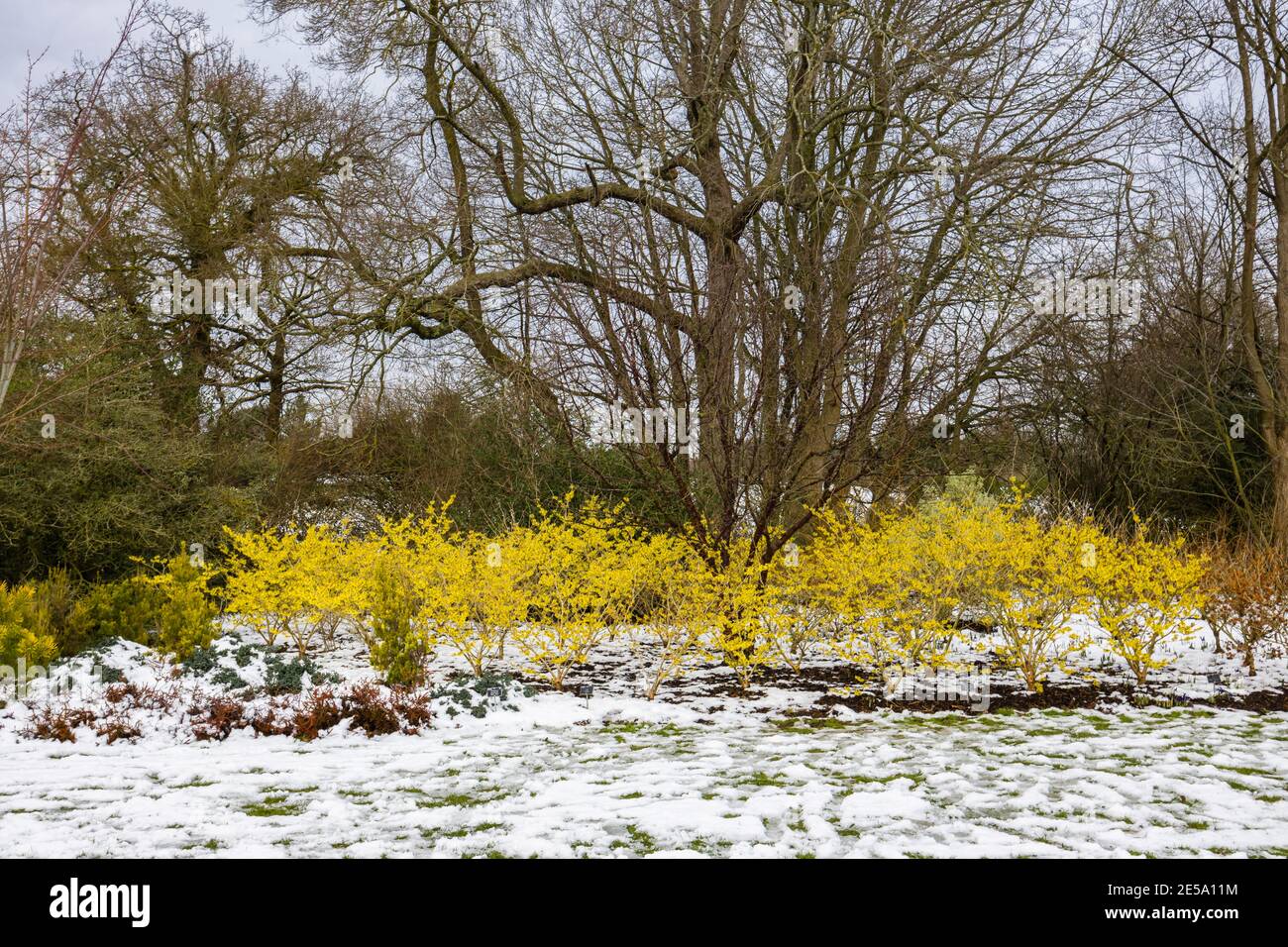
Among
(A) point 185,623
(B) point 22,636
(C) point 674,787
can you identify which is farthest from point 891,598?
(B) point 22,636

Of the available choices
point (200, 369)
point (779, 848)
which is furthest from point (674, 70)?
point (779, 848)

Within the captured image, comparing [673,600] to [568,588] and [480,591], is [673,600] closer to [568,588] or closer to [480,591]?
[568,588]

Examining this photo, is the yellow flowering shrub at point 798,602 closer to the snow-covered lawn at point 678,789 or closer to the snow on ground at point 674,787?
the snow on ground at point 674,787

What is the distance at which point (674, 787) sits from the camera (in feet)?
13.7

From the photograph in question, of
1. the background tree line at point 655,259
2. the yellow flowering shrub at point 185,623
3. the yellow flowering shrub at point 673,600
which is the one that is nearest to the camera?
the yellow flowering shrub at point 673,600

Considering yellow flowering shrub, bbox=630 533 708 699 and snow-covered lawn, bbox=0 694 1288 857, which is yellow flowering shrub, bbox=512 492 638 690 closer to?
yellow flowering shrub, bbox=630 533 708 699

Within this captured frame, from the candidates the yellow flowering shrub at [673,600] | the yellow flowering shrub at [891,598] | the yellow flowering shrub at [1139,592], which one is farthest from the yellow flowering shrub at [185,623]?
the yellow flowering shrub at [1139,592]

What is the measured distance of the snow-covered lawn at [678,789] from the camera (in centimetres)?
346

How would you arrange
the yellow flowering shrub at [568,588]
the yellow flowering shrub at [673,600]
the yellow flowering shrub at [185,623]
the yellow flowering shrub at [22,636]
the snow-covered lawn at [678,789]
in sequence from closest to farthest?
1. the snow-covered lawn at [678,789]
2. the yellow flowering shrub at [22,636]
3. the yellow flowering shrub at [673,600]
4. the yellow flowering shrub at [568,588]
5. the yellow flowering shrub at [185,623]

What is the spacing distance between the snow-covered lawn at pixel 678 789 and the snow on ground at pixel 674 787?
1 centimetres

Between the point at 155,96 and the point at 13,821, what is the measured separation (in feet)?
42.8

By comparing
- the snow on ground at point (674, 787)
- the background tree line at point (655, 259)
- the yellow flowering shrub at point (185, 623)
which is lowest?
the snow on ground at point (674, 787)
